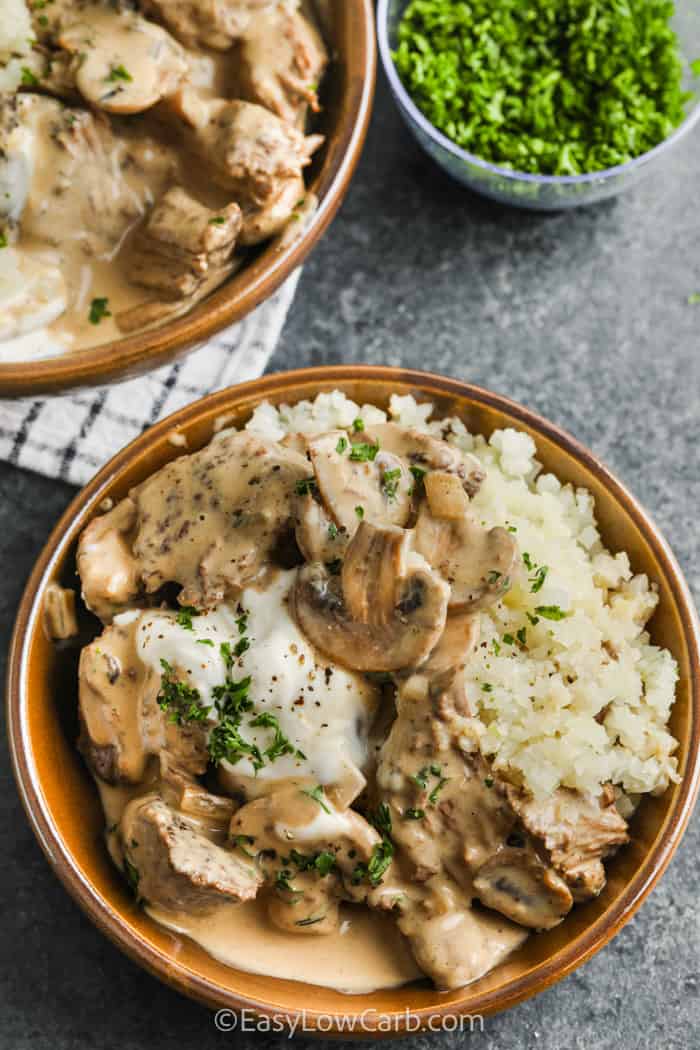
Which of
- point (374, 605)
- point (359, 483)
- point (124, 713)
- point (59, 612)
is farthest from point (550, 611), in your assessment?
point (59, 612)

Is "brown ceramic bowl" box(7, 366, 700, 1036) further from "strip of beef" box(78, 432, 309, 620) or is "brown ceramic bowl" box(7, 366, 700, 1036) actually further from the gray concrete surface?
the gray concrete surface

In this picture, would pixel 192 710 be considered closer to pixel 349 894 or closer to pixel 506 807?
pixel 349 894

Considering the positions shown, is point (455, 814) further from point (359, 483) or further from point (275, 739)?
point (359, 483)

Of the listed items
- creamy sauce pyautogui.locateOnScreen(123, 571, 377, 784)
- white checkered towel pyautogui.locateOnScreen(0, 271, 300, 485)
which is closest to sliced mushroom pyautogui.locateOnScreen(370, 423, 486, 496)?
creamy sauce pyautogui.locateOnScreen(123, 571, 377, 784)

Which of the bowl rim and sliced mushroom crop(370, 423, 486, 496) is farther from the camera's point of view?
the bowl rim

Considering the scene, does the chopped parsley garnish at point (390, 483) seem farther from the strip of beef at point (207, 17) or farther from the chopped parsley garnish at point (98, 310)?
the strip of beef at point (207, 17)
